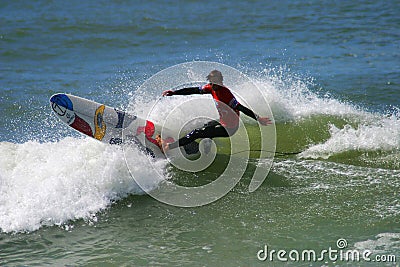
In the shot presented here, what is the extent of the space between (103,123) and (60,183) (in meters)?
1.21

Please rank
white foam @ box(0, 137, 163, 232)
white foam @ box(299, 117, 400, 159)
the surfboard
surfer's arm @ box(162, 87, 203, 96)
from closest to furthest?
white foam @ box(0, 137, 163, 232) < surfer's arm @ box(162, 87, 203, 96) < the surfboard < white foam @ box(299, 117, 400, 159)

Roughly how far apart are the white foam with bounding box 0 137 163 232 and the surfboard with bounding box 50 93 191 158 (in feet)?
0.65

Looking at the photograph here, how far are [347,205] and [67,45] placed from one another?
41.2ft

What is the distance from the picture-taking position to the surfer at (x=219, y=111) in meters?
7.68

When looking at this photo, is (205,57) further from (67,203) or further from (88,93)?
(67,203)

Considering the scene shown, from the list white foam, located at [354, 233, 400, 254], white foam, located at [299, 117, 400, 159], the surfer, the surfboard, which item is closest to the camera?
white foam, located at [354, 233, 400, 254]

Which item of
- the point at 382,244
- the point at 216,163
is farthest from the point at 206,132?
the point at 382,244

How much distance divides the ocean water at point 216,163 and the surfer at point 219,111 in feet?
2.06

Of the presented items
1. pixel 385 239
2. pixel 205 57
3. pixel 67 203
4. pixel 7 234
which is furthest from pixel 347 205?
pixel 205 57

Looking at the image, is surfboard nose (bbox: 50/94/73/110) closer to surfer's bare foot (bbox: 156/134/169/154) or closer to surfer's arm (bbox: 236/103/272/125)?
surfer's bare foot (bbox: 156/134/169/154)

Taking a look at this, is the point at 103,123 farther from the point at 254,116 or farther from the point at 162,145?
the point at 254,116

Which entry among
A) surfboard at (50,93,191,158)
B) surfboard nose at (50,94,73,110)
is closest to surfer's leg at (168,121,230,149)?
surfboard at (50,93,191,158)

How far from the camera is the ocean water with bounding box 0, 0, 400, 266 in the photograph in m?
6.27

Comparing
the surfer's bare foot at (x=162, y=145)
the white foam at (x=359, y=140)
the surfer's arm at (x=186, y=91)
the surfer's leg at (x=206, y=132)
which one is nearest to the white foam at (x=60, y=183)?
the surfer's bare foot at (x=162, y=145)
